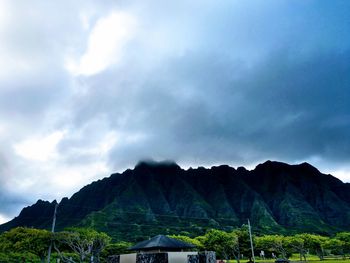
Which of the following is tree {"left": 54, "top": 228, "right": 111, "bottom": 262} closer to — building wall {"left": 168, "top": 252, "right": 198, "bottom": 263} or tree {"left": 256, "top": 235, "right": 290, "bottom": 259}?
building wall {"left": 168, "top": 252, "right": 198, "bottom": 263}

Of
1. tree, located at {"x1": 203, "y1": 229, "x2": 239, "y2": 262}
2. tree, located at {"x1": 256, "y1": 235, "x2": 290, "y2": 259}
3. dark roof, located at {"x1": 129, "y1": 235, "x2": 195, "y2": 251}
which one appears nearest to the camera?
dark roof, located at {"x1": 129, "y1": 235, "x2": 195, "y2": 251}

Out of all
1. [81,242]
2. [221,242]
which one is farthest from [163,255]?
[221,242]

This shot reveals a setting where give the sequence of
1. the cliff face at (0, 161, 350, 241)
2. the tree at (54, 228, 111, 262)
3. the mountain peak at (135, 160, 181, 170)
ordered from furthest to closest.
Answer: the mountain peak at (135, 160, 181, 170)
the cliff face at (0, 161, 350, 241)
the tree at (54, 228, 111, 262)

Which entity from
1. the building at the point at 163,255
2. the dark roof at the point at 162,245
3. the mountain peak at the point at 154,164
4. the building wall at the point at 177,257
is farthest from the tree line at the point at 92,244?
the mountain peak at the point at 154,164

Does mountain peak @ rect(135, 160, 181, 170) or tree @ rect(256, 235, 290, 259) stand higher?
mountain peak @ rect(135, 160, 181, 170)

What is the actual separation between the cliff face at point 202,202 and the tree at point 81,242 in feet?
134

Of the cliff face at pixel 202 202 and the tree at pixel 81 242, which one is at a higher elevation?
the cliff face at pixel 202 202

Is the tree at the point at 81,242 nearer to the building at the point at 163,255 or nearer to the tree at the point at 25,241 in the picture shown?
the tree at the point at 25,241

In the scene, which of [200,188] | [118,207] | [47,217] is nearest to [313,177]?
[200,188]

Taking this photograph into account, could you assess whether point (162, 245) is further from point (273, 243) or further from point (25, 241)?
point (273, 243)


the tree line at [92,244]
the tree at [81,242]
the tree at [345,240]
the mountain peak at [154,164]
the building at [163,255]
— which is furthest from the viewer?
the mountain peak at [154,164]

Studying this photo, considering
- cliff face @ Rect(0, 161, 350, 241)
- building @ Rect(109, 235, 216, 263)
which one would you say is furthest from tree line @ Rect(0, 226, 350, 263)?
cliff face @ Rect(0, 161, 350, 241)

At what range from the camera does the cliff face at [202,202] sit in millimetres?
104500

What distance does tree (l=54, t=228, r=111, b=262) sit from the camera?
3750 centimetres
